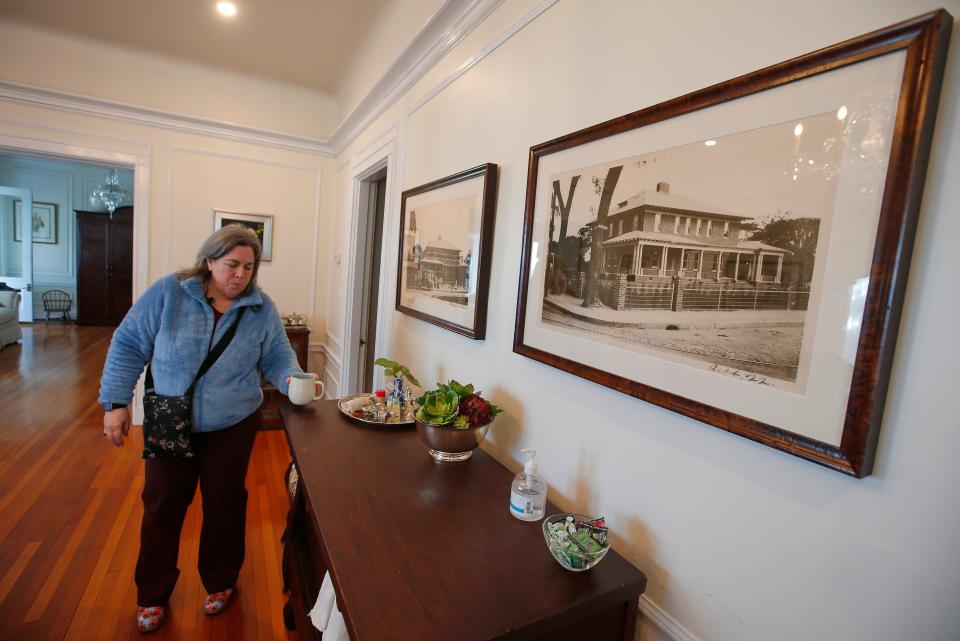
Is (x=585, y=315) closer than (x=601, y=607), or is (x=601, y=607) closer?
(x=601, y=607)

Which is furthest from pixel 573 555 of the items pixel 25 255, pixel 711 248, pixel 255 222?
pixel 25 255

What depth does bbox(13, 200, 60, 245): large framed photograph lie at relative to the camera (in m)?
7.68

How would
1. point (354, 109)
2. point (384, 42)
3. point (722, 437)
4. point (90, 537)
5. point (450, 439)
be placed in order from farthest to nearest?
point (354, 109)
point (384, 42)
point (90, 537)
point (450, 439)
point (722, 437)

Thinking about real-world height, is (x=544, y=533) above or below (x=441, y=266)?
below

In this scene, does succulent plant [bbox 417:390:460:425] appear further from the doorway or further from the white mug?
the doorway

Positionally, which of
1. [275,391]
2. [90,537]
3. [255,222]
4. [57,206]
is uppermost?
[57,206]

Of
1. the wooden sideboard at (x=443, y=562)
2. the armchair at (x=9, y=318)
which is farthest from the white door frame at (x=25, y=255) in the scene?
the wooden sideboard at (x=443, y=562)

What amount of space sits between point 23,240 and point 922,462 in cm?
1072

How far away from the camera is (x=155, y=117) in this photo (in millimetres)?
3561

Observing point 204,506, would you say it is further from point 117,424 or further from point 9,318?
point 9,318

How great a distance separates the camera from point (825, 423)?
0.69 meters

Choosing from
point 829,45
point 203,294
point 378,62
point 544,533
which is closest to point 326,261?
point 378,62

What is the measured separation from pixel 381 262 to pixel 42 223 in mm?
8657

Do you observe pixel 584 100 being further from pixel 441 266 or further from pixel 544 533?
pixel 544 533
